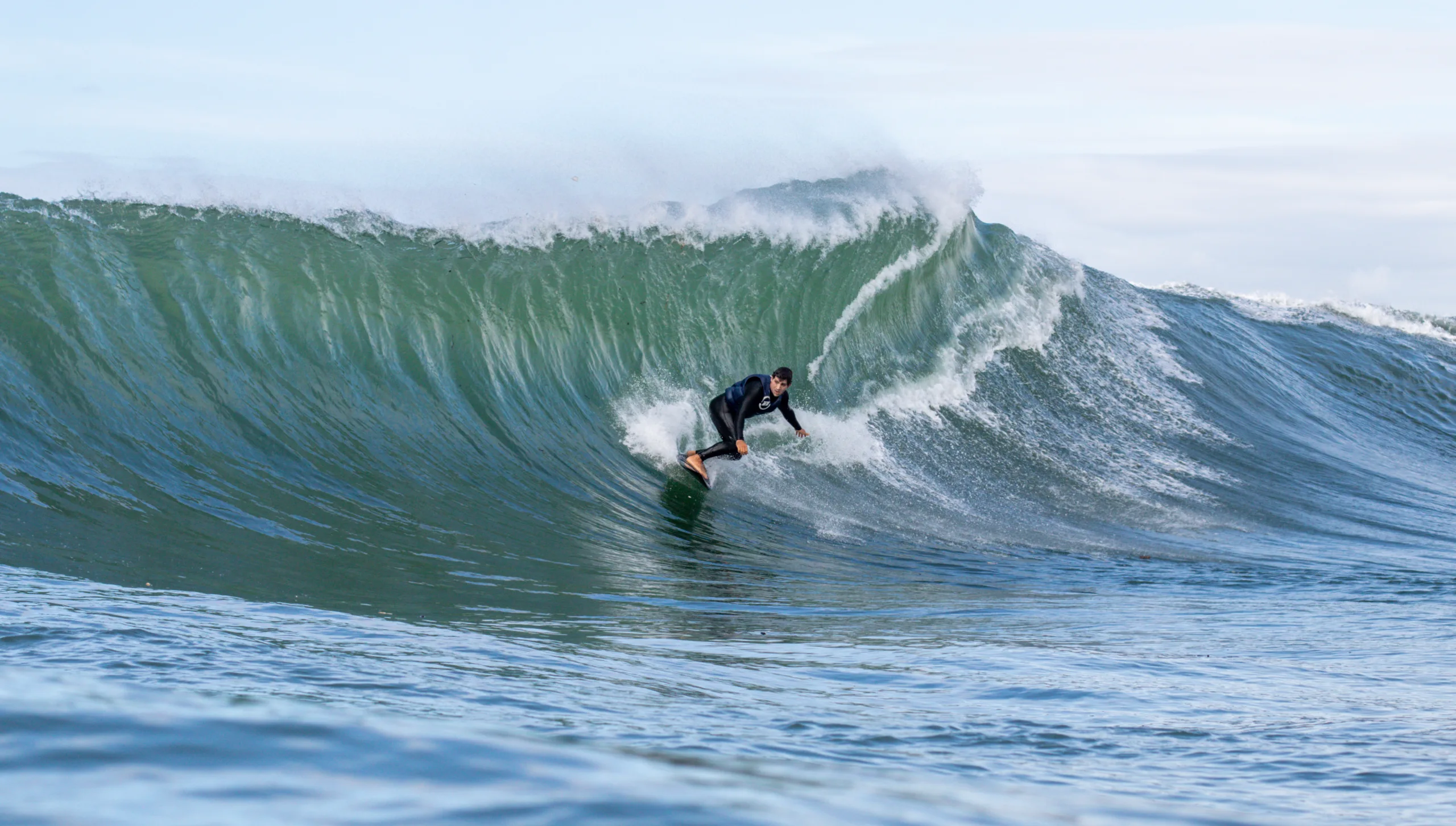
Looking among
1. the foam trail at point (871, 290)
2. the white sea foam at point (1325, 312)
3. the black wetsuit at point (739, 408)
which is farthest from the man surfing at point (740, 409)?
the white sea foam at point (1325, 312)

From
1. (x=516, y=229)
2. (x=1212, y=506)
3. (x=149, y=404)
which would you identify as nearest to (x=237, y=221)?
(x=516, y=229)

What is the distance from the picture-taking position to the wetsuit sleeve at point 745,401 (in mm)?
9617

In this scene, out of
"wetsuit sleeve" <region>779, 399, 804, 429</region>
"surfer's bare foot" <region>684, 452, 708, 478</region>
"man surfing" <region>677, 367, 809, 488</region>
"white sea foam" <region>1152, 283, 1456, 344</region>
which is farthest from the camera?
"white sea foam" <region>1152, 283, 1456, 344</region>

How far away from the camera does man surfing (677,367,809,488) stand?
9609mm

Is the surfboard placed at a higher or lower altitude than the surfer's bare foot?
lower

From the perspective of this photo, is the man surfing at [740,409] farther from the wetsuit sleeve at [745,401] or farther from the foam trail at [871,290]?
the foam trail at [871,290]

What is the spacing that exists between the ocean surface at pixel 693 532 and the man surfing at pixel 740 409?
0.34 m

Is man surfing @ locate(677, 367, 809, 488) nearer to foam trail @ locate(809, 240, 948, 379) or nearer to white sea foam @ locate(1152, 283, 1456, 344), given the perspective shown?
foam trail @ locate(809, 240, 948, 379)

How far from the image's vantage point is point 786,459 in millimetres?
10859

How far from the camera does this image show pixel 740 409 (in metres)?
9.66

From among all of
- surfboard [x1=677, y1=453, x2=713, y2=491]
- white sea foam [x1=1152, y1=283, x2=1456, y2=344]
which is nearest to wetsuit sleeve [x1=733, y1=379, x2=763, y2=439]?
surfboard [x1=677, y1=453, x2=713, y2=491]

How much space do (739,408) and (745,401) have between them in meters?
0.09

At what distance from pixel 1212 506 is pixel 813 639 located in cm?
685

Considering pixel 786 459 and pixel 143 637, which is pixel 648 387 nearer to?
pixel 786 459
